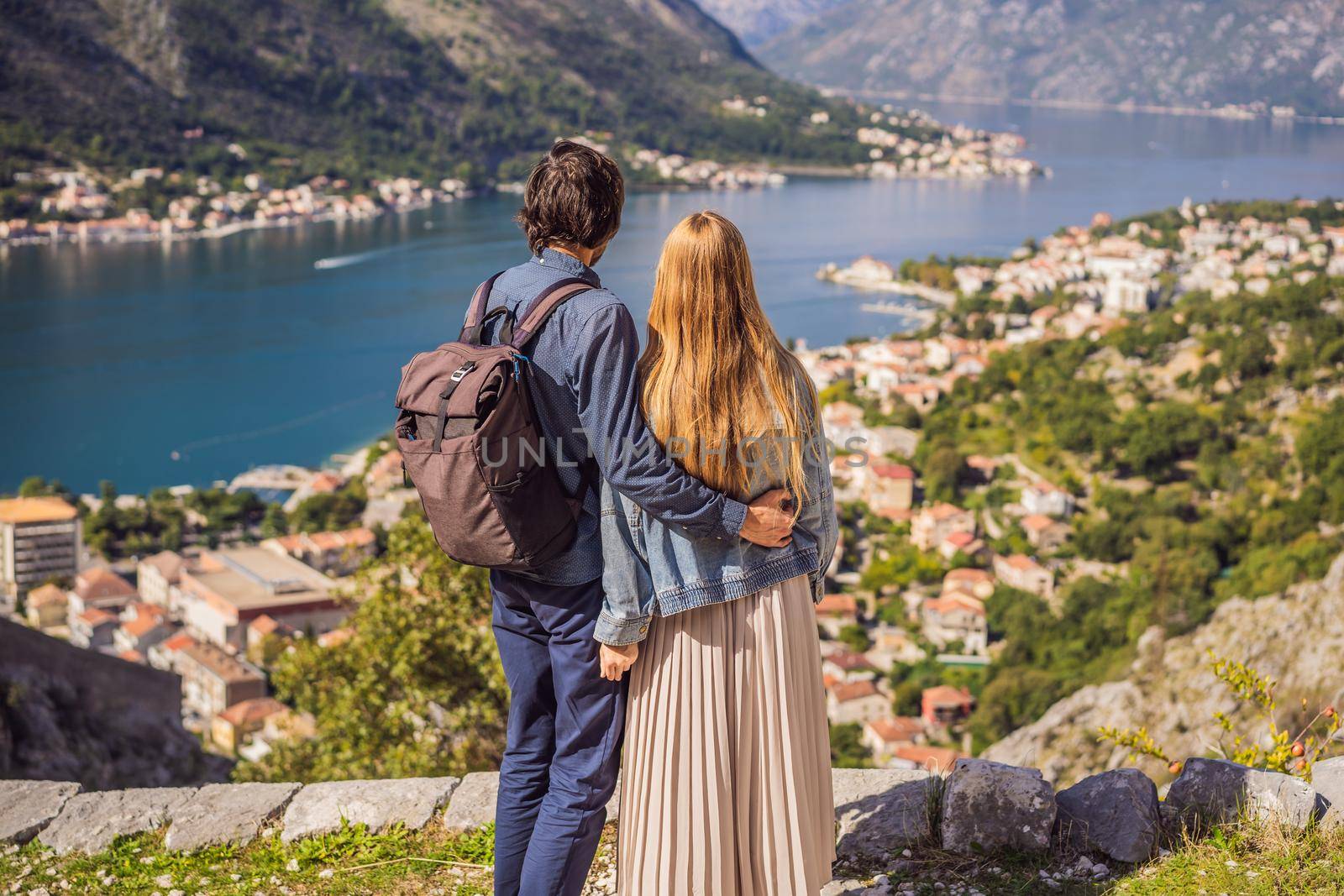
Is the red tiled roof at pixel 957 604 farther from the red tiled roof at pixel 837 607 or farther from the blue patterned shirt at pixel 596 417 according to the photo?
the blue patterned shirt at pixel 596 417

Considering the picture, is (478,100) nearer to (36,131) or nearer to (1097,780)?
(36,131)

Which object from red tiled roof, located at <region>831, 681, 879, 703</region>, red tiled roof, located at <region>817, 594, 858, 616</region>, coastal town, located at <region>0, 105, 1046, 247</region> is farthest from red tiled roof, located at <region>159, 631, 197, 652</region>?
coastal town, located at <region>0, 105, 1046, 247</region>

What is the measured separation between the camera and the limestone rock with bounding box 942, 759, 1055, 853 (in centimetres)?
162

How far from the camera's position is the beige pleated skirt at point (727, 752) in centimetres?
124

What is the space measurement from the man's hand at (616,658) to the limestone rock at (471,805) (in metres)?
0.64

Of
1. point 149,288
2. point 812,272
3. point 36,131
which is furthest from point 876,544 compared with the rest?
point 36,131

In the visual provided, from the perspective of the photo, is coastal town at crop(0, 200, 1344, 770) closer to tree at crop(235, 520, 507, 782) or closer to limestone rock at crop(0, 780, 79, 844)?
Answer: tree at crop(235, 520, 507, 782)

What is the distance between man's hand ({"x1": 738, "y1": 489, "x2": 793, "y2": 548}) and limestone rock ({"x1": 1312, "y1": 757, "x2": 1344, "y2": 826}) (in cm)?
94

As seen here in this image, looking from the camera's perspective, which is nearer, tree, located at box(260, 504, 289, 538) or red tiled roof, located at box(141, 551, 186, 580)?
red tiled roof, located at box(141, 551, 186, 580)

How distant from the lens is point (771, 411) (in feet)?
3.95

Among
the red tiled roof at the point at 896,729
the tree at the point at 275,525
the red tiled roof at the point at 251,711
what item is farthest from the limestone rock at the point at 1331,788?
the tree at the point at 275,525

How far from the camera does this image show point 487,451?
1.12 meters

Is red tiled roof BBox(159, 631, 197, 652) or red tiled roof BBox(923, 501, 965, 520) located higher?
red tiled roof BBox(923, 501, 965, 520)

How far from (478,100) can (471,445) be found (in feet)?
199
